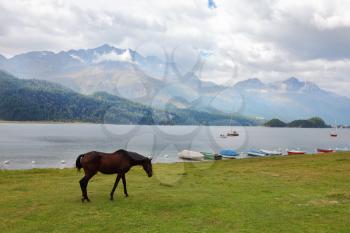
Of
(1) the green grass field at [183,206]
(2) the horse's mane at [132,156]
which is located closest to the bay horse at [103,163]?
(2) the horse's mane at [132,156]

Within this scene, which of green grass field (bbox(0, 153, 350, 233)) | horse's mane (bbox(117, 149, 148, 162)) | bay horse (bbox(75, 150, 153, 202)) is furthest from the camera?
horse's mane (bbox(117, 149, 148, 162))

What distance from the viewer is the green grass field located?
12.3 m

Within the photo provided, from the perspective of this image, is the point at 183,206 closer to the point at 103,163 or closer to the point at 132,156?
the point at 132,156

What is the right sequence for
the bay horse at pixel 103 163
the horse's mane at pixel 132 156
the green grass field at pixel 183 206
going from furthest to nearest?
the horse's mane at pixel 132 156, the bay horse at pixel 103 163, the green grass field at pixel 183 206

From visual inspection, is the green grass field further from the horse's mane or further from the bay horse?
the horse's mane

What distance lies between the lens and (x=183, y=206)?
1523 cm

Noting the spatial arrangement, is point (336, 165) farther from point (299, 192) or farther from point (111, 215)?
point (111, 215)

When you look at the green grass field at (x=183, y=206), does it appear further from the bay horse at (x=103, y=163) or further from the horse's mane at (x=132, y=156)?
the horse's mane at (x=132, y=156)

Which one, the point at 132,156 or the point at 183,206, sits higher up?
the point at 132,156

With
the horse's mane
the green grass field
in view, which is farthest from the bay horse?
the green grass field

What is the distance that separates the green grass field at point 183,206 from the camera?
484 inches

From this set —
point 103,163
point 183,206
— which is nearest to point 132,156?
point 103,163

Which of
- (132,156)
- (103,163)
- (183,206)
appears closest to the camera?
(183,206)

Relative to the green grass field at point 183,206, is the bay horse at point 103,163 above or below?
above
